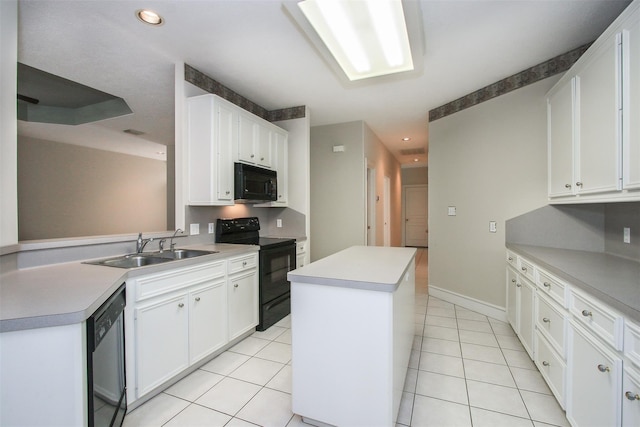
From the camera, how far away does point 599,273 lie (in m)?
1.61

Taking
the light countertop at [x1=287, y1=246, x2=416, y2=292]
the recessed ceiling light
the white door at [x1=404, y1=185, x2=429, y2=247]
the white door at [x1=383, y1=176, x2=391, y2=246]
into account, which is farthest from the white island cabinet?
the white door at [x1=404, y1=185, x2=429, y2=247]

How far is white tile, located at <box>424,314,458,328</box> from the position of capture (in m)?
3.12

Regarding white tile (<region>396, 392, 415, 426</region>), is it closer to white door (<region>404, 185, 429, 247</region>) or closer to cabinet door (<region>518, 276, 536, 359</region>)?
cabinet door (<region>518, 276, 536, 359</region>)

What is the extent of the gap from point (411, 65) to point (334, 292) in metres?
1.80

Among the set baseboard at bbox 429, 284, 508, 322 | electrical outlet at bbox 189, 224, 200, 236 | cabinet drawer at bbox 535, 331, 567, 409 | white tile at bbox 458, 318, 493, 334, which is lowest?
white tile at bbox 458, 318, 493, 334

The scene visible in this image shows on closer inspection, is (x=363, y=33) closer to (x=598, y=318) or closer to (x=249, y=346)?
(x=598, y=318)

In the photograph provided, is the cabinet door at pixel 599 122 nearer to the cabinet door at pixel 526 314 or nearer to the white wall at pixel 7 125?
the cabinet door at pixel 526 314

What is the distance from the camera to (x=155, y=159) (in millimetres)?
7207

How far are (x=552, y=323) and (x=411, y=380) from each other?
1.01 metres

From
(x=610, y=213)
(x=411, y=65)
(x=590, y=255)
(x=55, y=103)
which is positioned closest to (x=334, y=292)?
(x=411, y=65)

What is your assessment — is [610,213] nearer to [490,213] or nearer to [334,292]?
[490,213]

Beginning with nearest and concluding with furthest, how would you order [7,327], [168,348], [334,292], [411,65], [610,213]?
[7,327] < [334,292] < [168,348] < [411,65] < [610,213]

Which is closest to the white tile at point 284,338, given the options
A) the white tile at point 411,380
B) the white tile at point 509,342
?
the white tile at point 411,380

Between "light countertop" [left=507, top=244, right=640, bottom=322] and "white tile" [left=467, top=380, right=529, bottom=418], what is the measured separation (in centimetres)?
87
